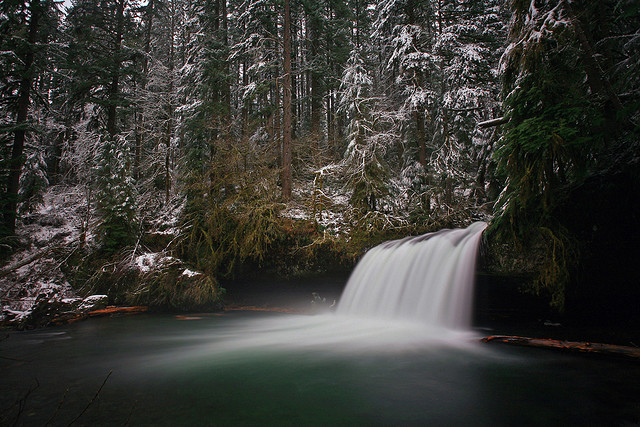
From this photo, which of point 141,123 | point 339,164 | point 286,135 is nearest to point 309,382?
point 339,164

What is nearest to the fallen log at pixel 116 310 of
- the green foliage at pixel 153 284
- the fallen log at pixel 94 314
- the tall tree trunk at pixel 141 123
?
the fallen log at pixel 94 314

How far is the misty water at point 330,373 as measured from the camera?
3.94 m

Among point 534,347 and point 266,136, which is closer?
point 534,347

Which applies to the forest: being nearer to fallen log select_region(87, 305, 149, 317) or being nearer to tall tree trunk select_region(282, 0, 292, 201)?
tall tree trunk select_region(282, 0, 292, 201)

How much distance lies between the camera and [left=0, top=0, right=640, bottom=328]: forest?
592 cm

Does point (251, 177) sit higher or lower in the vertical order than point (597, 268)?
higher

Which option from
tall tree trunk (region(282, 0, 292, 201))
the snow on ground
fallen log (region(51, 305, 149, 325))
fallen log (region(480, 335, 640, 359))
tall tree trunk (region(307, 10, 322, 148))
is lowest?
fallen log (region(51, 305, 149, 325))

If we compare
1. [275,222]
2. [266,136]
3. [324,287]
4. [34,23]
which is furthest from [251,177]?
[34,23]

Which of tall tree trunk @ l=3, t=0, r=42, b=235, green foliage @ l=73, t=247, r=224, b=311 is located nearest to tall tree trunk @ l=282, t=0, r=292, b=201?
green foliage @ l=73, t=247, r=224, b=311

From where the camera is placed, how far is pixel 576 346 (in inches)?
205

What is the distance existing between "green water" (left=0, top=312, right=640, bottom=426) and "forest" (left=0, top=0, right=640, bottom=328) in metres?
1.94

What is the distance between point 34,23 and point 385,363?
17.8m

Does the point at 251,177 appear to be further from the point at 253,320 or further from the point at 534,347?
the point at 534,347

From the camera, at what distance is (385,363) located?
5824 millimetres
